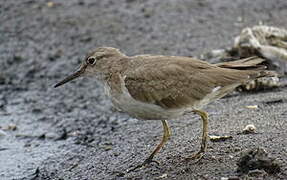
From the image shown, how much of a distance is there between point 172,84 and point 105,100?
315 centimetres

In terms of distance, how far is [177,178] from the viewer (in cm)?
550

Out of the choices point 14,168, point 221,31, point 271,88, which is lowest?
point 14,168

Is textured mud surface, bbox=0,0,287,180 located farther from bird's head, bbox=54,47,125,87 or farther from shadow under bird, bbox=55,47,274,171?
bird's head, bbox=54,47,125,87

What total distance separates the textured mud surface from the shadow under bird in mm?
516

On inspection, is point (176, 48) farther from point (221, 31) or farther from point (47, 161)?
point (47, 161)

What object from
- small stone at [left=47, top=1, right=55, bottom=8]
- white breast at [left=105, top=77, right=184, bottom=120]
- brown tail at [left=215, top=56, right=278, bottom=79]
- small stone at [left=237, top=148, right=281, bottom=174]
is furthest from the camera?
small stone at [left=47, top=1, right=55, bottom=8]

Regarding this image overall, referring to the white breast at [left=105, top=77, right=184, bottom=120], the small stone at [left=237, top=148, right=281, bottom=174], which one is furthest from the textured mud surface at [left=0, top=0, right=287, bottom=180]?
the white breast at [left=105, top=77, right=184, bottom=120]

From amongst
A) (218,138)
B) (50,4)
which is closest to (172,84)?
(218,138)

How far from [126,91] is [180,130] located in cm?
140

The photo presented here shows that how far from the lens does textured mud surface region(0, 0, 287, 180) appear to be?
20.5 feet

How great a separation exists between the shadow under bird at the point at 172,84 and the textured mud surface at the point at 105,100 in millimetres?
516

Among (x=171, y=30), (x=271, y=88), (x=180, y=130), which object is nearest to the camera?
(x=180, y=130)

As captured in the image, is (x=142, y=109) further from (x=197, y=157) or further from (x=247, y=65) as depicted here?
(x=247, y=65)

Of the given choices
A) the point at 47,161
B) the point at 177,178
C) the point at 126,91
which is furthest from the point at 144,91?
the point at 47,161
